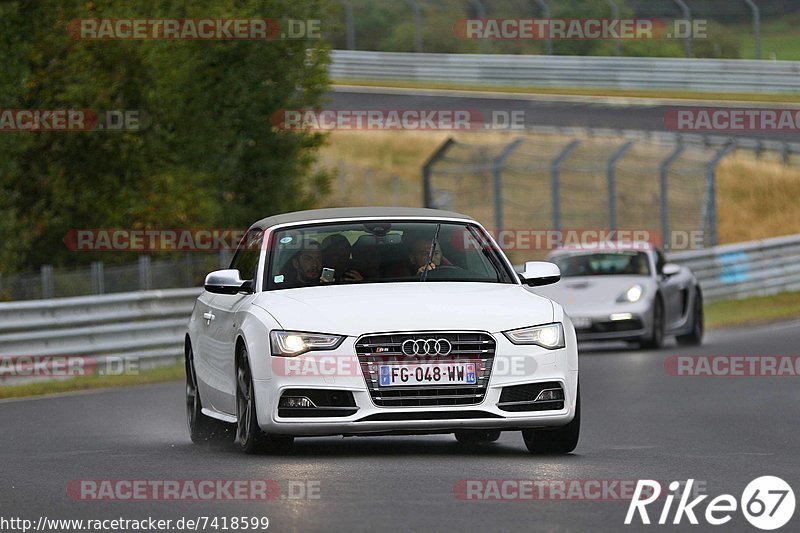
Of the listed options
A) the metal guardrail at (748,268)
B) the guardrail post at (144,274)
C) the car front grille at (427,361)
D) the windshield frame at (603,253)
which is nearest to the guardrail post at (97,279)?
the guardrail post at (144,274)

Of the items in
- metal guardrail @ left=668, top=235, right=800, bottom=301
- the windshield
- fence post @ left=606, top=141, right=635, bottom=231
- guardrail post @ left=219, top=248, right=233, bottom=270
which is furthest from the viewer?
metal guardrail @ left=668, top=235, right=800, bottom=301

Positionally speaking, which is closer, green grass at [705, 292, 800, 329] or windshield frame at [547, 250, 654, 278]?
windshield frame at [547, 250, 654, 278]

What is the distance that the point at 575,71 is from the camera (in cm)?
4962

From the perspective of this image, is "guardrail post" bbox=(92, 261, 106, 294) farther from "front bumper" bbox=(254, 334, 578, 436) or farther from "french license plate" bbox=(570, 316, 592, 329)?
"front bumper" bbox=(254, 334, 578, 436)

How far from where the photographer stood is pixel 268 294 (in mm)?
11266

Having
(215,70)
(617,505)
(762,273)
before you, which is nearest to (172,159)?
(215,70)

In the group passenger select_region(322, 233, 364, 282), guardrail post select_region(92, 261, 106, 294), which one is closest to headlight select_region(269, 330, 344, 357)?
passenger select_region(322, 233, 364, 282)

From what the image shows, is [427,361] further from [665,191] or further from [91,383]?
[665,191]

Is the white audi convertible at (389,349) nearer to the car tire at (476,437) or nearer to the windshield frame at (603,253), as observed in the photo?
the car tire at (476,437)

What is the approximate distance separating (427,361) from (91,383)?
33.5 feet

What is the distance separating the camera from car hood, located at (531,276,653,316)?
77.7ft

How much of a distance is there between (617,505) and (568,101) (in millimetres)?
39282

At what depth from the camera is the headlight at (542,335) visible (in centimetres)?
1071

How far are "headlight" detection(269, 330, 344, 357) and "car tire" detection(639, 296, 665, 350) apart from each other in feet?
44.0
